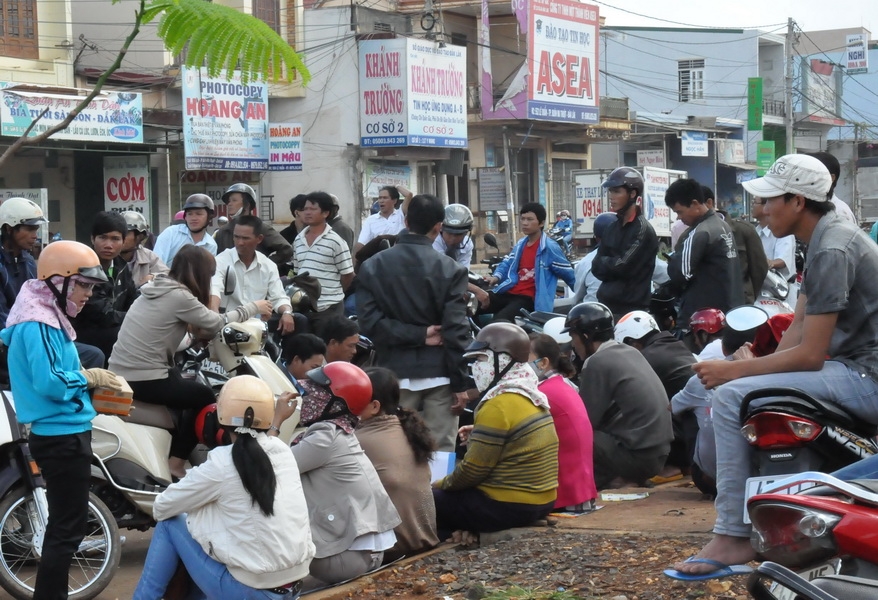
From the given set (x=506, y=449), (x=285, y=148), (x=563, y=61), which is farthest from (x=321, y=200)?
(x=563, y=61)

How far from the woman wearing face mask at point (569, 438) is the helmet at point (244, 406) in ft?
7.61

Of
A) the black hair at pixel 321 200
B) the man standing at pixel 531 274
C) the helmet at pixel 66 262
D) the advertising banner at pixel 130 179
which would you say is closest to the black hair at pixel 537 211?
the man standing at pixel 531 274

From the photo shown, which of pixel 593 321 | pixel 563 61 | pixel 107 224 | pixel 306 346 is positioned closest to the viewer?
pixel 593 321

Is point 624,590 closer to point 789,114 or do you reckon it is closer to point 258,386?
point 258,386


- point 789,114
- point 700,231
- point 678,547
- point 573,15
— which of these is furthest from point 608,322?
point 789,114

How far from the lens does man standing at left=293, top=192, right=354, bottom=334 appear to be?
9.83 m

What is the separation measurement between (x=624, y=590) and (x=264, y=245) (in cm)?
542

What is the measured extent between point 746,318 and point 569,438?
124 cm

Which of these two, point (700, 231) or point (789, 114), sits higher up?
point (789, 114)

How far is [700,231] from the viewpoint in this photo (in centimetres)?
922

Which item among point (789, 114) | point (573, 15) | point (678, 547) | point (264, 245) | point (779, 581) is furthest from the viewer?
point (789, 114)

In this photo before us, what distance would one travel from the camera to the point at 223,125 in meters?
24.4

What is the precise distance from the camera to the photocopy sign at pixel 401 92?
29.3 meters

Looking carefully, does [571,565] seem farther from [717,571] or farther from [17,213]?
[17,213]
